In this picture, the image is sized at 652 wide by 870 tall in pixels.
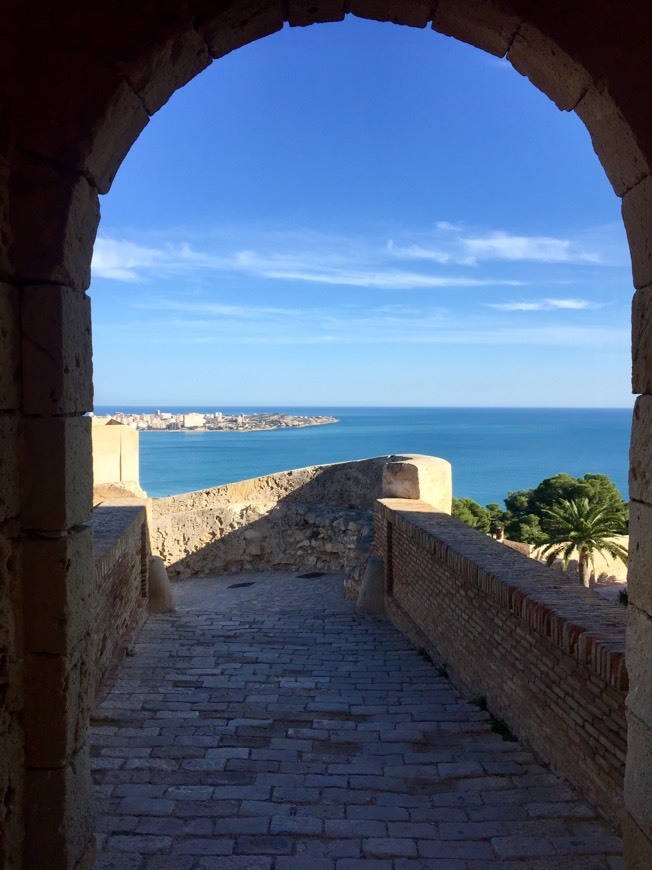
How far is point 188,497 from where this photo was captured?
17656 millimetres

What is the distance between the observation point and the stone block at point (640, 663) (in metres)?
2.85

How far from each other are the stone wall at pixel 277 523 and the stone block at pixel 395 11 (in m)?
12.2

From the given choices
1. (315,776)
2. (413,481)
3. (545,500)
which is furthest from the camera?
(545,500)

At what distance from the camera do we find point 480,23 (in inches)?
121

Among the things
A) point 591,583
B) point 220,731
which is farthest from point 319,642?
point 591,583

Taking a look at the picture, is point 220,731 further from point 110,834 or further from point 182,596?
point 182,596

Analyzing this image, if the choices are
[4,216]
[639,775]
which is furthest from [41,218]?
[639,775]

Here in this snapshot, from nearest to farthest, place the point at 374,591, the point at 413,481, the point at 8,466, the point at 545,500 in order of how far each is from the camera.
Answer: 1. the point at 8,466
2. the point at 374,591
3. the point at 413,481
4. the point at 545,500

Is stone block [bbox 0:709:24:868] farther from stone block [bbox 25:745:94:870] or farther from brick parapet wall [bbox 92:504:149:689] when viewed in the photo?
brick parapet wall [bbox 92:504:149:689]

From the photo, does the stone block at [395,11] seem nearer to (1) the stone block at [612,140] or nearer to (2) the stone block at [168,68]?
(2) the stone block at [168,68]

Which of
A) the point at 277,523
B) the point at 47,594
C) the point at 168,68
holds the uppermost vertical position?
the point at 168,68

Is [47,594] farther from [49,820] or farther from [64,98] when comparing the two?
[64,98]

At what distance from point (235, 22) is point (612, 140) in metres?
1.84

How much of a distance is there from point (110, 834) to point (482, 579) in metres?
3.39
